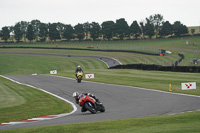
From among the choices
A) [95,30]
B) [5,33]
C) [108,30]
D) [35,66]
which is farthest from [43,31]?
[35,66]

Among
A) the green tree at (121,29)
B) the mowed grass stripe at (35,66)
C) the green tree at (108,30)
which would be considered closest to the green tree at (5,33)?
the green tree at (108,30)

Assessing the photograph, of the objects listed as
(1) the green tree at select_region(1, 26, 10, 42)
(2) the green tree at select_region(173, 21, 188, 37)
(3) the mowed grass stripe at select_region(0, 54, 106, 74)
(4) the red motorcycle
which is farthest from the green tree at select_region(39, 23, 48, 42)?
(4) the red motorcycle

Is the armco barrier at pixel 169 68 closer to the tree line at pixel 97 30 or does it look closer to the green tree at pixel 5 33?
the tree line at pixel 97 30

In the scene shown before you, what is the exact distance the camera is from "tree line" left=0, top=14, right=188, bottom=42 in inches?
5743

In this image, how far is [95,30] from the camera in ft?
497

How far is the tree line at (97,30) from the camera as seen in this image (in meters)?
146

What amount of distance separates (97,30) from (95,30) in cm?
158

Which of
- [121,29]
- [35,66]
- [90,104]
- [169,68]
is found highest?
[121,29]

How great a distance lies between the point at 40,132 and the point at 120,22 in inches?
5866

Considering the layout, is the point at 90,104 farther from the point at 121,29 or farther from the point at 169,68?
the point at 121,29

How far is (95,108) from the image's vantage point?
1284 cm

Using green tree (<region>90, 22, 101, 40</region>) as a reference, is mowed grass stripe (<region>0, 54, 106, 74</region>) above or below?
below

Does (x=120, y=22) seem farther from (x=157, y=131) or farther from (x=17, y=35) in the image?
(x=157, y=131)

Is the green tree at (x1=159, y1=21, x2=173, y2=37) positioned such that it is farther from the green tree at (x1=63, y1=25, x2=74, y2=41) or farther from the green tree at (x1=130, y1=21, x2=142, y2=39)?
the green tree at (x1=63, y1=25, x2=74, y2=41)
